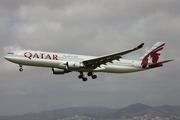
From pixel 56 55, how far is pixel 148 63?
21.5 meters

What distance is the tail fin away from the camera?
62.0 m

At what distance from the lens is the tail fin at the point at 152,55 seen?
62.0 metres

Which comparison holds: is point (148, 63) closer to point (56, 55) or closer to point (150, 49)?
point (150, 49)

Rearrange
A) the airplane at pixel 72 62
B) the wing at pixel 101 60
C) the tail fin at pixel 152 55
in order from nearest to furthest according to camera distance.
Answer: the wing at pixel 101 60 < the airplane at pixel 72 62 < the tail fin at pixel 152 55

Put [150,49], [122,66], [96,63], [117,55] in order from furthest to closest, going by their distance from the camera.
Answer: [150,49], [122,66], [96,63], [117,55]

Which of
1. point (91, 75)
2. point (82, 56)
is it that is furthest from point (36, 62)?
point (91, 75)

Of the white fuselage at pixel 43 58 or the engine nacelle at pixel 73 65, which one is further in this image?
the engine nacelle at pixel 73 65

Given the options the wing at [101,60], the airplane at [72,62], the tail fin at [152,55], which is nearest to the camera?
the wing at [101,60]

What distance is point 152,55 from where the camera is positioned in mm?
64438

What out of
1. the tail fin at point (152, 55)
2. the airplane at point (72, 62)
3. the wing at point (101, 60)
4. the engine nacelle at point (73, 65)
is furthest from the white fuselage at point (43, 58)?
the tail fin at point (152, 55)

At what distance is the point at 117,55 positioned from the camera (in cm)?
4978

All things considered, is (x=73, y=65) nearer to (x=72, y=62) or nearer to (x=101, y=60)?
(x=72, y=62)

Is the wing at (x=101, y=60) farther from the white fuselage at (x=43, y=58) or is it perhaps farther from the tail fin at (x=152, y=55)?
the tail fin at (x=152, y=55)

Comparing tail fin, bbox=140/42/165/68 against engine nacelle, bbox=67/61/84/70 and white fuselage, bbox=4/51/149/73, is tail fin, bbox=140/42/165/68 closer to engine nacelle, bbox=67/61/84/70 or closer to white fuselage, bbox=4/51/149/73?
white fuselage, bbox=4/51/149/73
